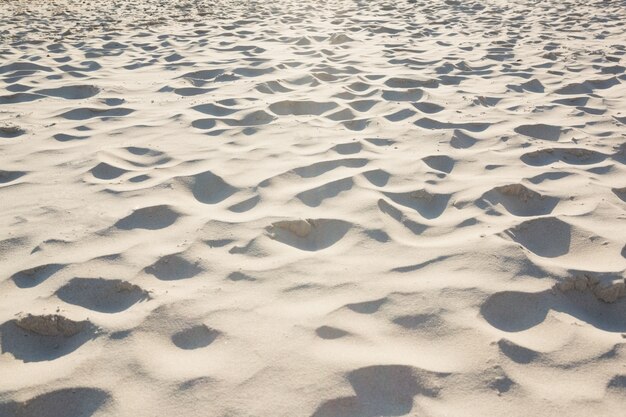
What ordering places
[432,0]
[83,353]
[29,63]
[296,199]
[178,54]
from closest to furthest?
1. [83,353]
2. [296,199]
3. [29,63]
4. [178,54]
5. [432,0]

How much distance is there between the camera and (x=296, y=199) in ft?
6.97

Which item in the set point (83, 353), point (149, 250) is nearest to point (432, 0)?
point (149, 250)

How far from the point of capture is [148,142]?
2758 millimetres

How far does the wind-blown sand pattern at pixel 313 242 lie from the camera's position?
129 centimetres

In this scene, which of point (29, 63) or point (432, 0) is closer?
point (29, 63)

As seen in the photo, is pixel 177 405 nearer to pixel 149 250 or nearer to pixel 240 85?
pixel 149 250

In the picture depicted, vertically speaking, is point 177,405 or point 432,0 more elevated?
point 432,0

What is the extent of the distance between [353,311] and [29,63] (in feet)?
13.4

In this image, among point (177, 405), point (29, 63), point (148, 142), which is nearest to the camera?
point (177, 405)

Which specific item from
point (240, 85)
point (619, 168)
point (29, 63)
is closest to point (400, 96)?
point (240, 85)

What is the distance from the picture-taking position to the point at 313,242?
6.16 ft

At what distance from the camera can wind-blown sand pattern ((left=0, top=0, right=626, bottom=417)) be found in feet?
4.23

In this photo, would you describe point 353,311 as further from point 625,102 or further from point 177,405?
point 625,102

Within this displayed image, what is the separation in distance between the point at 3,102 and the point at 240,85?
1670mm
